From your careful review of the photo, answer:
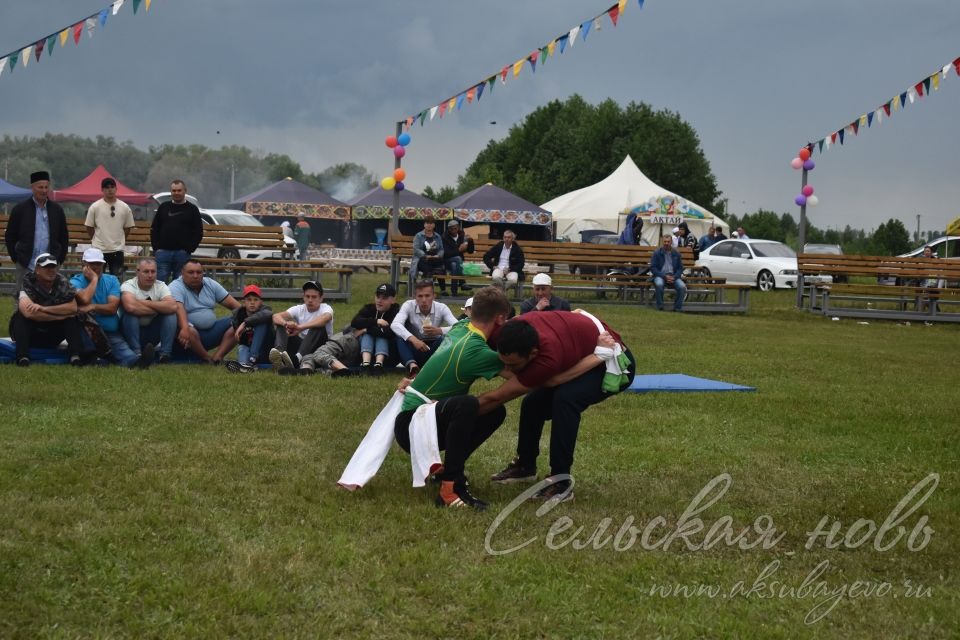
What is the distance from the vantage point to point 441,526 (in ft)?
18.4

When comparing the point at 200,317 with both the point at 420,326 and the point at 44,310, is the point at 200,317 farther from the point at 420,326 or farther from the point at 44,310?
the point at 420,326

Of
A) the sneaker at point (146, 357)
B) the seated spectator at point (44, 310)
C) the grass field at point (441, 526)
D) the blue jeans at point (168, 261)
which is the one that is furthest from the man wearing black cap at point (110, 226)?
the grass field at point (441, 526)

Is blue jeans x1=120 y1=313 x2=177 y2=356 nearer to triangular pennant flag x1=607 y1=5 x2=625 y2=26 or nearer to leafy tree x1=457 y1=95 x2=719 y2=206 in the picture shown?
triangular pennant flag x1=607 y1=5 x2=625 y2=26

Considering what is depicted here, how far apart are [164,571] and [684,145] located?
237 feet

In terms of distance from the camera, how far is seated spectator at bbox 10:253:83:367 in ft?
35.5

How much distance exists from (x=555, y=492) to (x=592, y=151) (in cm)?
7425

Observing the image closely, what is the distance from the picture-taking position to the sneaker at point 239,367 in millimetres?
11109

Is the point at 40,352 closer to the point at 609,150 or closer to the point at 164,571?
the point at 164,571

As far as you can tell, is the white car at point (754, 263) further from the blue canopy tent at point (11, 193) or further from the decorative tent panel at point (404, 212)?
the blue canopy tent at point (11, 193)

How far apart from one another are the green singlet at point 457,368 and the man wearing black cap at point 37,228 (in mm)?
7602

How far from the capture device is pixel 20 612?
13.8 feet

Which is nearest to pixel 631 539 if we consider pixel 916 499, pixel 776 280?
pixel 916 499

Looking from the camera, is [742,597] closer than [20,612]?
No

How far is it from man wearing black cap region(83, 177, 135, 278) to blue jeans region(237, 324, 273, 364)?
4133mm
